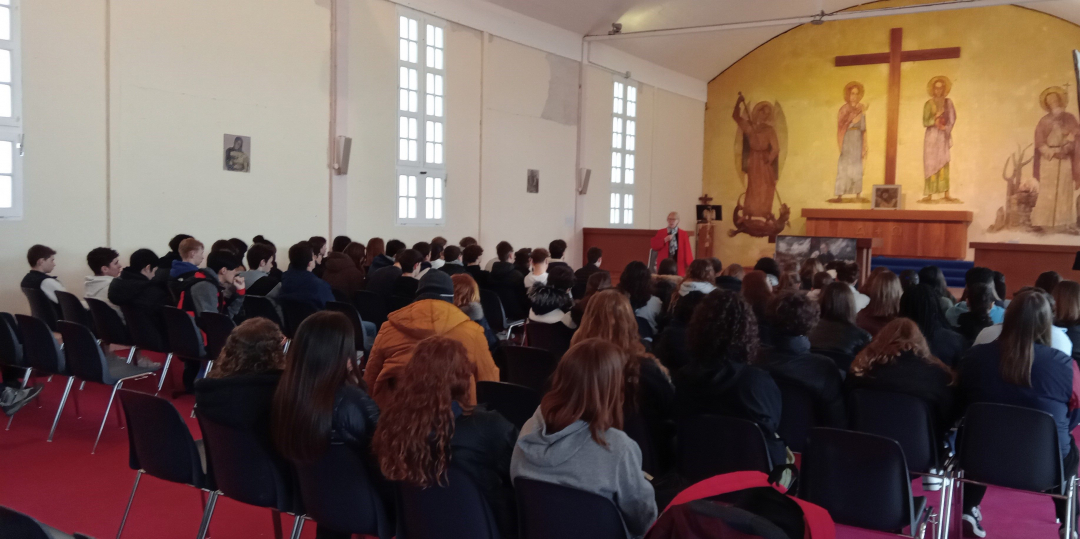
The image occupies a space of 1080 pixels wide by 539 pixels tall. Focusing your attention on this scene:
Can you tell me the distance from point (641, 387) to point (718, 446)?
1.39 ft

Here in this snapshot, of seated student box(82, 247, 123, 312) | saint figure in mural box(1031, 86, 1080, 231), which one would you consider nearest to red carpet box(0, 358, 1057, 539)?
seated student box(82, 247, 123, 312)

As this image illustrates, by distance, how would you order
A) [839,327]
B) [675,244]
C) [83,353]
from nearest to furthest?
[839,327], [83,353], [675,244]

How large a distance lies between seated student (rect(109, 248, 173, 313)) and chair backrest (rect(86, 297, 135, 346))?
0.31 feet

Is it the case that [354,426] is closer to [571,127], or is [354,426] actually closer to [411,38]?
[411,38]

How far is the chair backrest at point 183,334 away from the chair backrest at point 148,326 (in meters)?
0.14

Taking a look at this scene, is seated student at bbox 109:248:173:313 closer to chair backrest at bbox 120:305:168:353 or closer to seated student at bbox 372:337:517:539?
chair backrest at bbox 120:305:168:353

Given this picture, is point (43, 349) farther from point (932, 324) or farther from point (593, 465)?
point (932, 324)

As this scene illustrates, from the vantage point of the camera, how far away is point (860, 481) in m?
3.17

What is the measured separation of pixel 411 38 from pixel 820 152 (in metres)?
10.6

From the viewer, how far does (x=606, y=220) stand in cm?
1734

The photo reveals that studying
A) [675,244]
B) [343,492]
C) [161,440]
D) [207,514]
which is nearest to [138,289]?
[161,440]

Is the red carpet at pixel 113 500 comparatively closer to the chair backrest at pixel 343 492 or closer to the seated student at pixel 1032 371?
the seated student at pixel 1032 371

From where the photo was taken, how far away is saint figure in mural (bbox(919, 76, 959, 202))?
57.7 ft

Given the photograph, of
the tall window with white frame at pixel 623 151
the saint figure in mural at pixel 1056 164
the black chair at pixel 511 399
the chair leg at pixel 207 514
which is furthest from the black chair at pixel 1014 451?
the saint figure in mural at pixel 1056 164
